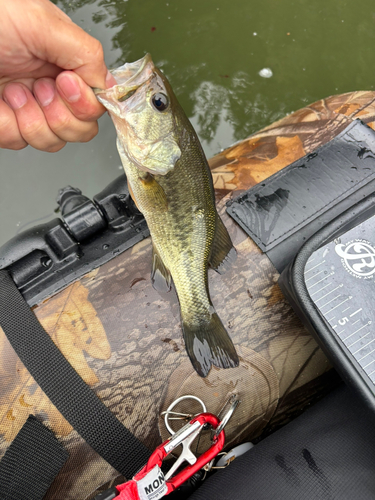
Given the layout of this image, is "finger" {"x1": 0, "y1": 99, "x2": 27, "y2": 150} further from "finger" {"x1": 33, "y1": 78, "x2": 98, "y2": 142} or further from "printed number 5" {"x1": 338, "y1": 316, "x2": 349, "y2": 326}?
"printed number 5" {"x1": 338, "y1": 316, "x2": 349, "y2": 326}

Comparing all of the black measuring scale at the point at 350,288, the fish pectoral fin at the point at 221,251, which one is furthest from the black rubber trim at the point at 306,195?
the black measuring scale at the point at 350,288

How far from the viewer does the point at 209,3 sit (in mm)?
3486

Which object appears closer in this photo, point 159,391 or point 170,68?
point 159,391

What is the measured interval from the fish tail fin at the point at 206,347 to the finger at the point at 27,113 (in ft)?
3.68

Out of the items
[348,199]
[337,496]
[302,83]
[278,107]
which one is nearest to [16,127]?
[348,199]

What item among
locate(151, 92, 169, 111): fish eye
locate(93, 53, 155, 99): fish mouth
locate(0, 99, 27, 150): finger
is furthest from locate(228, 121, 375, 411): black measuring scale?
locate(0, 99, 27, 150): finger

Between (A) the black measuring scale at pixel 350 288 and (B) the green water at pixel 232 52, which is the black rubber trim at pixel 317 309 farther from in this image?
(B) the green water at pixel 232 52

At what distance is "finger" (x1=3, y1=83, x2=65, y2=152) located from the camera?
5.16 ft

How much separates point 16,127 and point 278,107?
2.53 meters

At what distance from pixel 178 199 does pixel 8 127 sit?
85cm

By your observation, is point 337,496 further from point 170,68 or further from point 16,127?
point 170,68

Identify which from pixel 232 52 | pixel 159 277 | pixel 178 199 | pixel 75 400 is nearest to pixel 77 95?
pixel 178 199

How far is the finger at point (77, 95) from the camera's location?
4.50 feet

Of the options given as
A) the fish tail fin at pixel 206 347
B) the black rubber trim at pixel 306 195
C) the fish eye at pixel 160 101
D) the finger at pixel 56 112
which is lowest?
the fish tail fin at pixel 206 347
